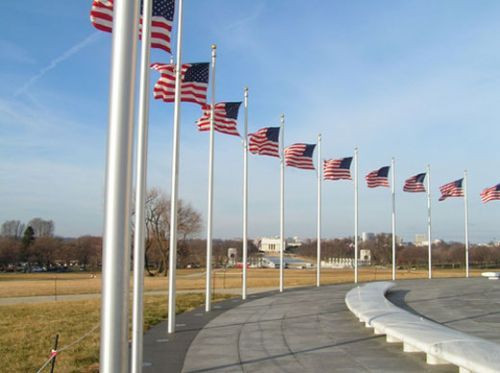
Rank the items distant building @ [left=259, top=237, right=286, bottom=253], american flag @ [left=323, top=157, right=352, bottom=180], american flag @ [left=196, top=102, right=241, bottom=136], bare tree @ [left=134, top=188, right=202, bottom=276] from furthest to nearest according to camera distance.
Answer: distant building @ [left=259, top=237, right=286, bottom=253]
bare tree @ [left=134, top=188, right=202, bottom=276]
american flag @ [left=323, top=157, right=352, bottom=180]
american flag @ [left=196, top=102, right=241, bottom=136]

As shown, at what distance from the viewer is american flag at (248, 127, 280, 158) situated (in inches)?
856

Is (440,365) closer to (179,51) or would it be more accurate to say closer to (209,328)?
(209,328)

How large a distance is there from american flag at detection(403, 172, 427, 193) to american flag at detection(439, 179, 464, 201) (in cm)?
339

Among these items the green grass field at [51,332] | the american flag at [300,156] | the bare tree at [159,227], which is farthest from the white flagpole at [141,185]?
the bare tree at [159,227]

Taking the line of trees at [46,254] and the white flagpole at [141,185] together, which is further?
the line of trees at [46,254]

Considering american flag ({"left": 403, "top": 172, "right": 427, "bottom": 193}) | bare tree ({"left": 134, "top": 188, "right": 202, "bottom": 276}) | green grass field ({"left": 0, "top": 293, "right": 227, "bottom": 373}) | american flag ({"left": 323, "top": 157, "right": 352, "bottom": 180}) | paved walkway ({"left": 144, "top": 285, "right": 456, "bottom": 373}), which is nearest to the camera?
paved walkway ({"left": 144, "top": 285, "right": 456, "bottom": 373})

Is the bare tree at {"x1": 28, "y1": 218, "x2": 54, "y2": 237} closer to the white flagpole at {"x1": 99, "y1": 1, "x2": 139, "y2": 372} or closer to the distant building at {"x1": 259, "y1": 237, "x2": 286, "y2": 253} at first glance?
the distant building at {"x1": 259, "y1": 237, "x2": 286, "y2": 253}

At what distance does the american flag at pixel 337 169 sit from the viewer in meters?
27.2

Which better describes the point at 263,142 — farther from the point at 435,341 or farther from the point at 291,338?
the point at 435,341

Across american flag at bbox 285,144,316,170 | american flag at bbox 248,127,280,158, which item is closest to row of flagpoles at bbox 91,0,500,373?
american flag at bbox 248,127,280,158

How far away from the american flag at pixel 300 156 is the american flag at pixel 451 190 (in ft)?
50.4

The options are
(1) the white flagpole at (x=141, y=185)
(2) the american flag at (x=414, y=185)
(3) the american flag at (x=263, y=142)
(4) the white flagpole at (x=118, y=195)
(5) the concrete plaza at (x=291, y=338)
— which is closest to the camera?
(4) the white flagpole at (x=118, y=195)

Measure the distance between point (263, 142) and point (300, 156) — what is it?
331 centimetres

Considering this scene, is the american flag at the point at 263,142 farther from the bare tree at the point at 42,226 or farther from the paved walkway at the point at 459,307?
the bare tree at the point at 42,226
